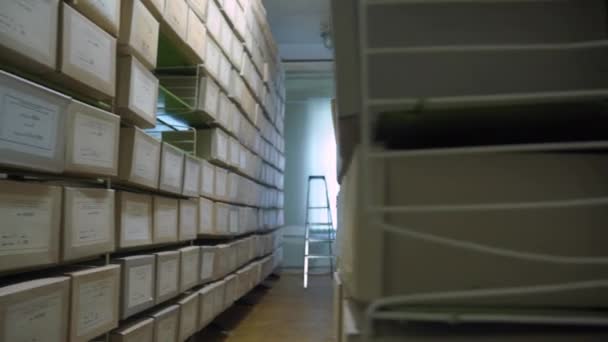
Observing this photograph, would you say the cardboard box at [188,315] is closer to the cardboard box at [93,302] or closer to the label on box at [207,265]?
the label on box at [207,265]

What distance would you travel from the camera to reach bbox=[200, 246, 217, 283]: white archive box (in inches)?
81.2

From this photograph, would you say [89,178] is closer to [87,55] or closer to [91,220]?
[91,220]

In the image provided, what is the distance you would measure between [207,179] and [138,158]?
804 millimetres

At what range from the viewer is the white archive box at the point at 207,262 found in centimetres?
206

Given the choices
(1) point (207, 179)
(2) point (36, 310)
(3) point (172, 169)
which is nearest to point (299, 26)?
(1) point (207, 179)

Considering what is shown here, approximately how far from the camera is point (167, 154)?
163cm

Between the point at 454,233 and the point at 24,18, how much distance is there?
2.71 ft

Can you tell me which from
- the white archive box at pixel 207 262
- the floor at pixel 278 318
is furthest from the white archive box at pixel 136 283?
the floor at pixel 278 318

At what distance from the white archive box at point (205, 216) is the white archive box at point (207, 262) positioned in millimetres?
75

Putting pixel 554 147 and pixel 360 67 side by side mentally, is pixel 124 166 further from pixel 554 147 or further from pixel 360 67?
pixel 554 147

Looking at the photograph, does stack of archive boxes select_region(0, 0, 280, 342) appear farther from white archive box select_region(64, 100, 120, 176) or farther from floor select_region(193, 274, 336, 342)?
floor select_region(193, 274, 336, 342)

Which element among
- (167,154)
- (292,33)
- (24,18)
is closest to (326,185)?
(292,33)

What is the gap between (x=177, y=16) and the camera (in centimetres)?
168

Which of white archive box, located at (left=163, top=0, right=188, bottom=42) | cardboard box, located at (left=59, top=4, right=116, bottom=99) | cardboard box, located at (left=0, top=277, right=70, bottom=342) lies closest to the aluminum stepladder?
white archive box, located at (left=163, top=0, right=188, bottom=42)
